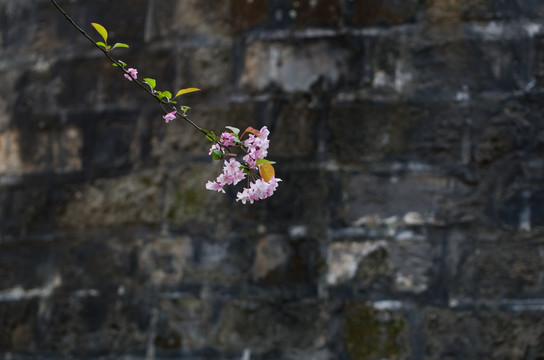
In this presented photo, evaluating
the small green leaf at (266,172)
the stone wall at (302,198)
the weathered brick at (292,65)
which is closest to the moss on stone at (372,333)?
the stone wall at (302,198)

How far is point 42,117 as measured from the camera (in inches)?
119

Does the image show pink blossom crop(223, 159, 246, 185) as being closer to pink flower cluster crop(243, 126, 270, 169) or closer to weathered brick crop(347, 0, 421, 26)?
pink flower cluster crop(243, 126, 270, 169)

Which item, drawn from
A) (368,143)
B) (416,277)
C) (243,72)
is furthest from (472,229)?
(243,72)

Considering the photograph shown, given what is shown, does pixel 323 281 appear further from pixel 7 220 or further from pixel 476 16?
pixel 7 220

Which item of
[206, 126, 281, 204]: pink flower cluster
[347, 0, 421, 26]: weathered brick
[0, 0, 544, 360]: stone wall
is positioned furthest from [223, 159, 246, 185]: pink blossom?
[347, 0, 421, 26]: weathered brick

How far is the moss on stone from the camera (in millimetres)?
2459

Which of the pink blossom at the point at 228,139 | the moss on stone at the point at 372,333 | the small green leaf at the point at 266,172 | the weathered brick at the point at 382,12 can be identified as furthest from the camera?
the weathered brick at the point at 382,12

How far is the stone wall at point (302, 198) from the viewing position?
2.48 meters

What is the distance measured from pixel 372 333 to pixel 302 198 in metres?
0.54

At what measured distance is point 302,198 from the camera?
260cm

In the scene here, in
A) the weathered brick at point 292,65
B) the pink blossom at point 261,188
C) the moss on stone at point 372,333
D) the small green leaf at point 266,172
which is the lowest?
the moss on stone at point 372,333

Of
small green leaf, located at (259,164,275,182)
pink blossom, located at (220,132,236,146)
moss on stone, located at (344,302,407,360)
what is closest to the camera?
small green leaf, located at (259,164,275,182)

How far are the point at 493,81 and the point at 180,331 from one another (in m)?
1.45

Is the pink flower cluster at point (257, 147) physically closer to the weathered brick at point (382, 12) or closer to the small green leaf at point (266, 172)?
the small green leaf at point (266, 172)
